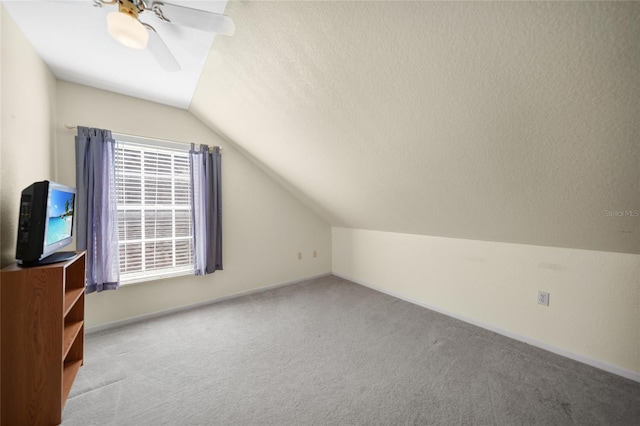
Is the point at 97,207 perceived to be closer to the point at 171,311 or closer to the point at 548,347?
the point at 171,311

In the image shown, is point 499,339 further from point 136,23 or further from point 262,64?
point 136,23

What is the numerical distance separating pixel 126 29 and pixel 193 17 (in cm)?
31

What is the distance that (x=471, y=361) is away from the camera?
2.00 m

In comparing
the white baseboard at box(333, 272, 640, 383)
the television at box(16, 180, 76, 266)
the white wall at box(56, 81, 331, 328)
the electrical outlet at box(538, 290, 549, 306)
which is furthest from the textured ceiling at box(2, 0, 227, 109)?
the white baseboard at box(333, 272, 640, 383)

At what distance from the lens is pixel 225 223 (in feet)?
10.8

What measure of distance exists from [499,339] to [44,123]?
439 cm

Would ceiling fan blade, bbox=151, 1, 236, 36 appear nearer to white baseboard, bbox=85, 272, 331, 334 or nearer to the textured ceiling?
the textured ceiling

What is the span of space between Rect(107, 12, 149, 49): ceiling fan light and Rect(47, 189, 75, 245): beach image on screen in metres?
1.02

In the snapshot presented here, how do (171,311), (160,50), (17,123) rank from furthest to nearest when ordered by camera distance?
(171,311)
(17,123)
(160,50)

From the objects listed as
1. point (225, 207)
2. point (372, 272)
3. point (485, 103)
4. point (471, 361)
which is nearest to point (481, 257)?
point (471, 361)

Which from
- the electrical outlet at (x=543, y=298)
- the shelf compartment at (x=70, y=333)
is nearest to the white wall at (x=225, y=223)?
the shelf compartment at (x=70, y=333)

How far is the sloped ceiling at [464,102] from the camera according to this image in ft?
3.47

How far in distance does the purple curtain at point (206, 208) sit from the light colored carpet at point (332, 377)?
70 centimetres

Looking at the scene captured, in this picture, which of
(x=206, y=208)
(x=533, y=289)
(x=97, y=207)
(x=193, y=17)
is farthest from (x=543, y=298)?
(x=97, y=207)
